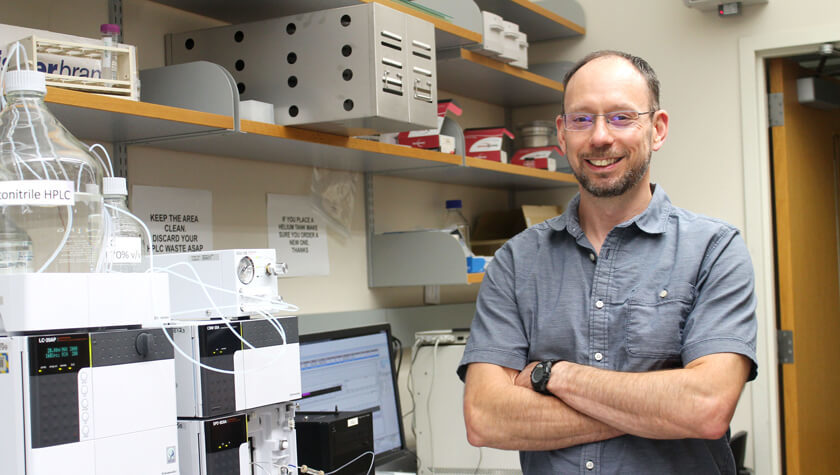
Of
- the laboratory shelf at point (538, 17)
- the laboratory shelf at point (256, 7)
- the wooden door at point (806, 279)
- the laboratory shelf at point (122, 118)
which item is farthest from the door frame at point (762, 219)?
the laboratory shelf at point (122, 118)

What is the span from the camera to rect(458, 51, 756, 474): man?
4.51ft

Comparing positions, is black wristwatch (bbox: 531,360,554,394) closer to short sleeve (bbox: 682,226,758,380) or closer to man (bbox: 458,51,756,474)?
man (bbox: 458,51,756,474)

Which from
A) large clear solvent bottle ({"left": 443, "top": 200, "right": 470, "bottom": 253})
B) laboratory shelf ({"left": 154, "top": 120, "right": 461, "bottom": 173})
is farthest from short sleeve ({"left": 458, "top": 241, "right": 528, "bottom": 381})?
large clear solvent bottle ({"left": 443, "top": 200, "right": 470, "bottom": 253})

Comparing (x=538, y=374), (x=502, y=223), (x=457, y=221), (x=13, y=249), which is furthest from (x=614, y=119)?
(x=502, y=223)

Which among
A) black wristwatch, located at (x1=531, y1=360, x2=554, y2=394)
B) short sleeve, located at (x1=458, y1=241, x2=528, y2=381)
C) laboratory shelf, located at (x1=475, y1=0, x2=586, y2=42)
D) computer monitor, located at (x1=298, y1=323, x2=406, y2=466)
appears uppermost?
laboratory shelf, located at (x1=475, y1=0, x2=586, y2=42)

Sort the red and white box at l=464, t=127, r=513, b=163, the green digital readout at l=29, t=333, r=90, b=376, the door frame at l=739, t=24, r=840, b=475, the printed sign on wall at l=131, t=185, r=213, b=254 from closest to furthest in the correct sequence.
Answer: the green digital readout at l=29, t=333, r=90, b=376, the printed sign on wall at l=131, t=185, r=213, b=254, the red and white box at l=464, t=127, r=513, b=163, the door frame at l=739, t=24, r=840, b=475

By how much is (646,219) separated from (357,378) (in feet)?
3.61

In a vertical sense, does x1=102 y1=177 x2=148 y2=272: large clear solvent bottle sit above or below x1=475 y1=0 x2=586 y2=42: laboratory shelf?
below

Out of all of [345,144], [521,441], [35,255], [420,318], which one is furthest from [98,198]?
[420,318]

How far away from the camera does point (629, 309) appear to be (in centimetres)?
146

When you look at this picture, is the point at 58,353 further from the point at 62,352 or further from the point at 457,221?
the point at 457,221

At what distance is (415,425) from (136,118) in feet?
4.17

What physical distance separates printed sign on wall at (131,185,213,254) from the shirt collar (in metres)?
0.88

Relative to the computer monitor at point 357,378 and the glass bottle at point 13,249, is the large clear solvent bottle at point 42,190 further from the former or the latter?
the computer monitor at point 357,378
